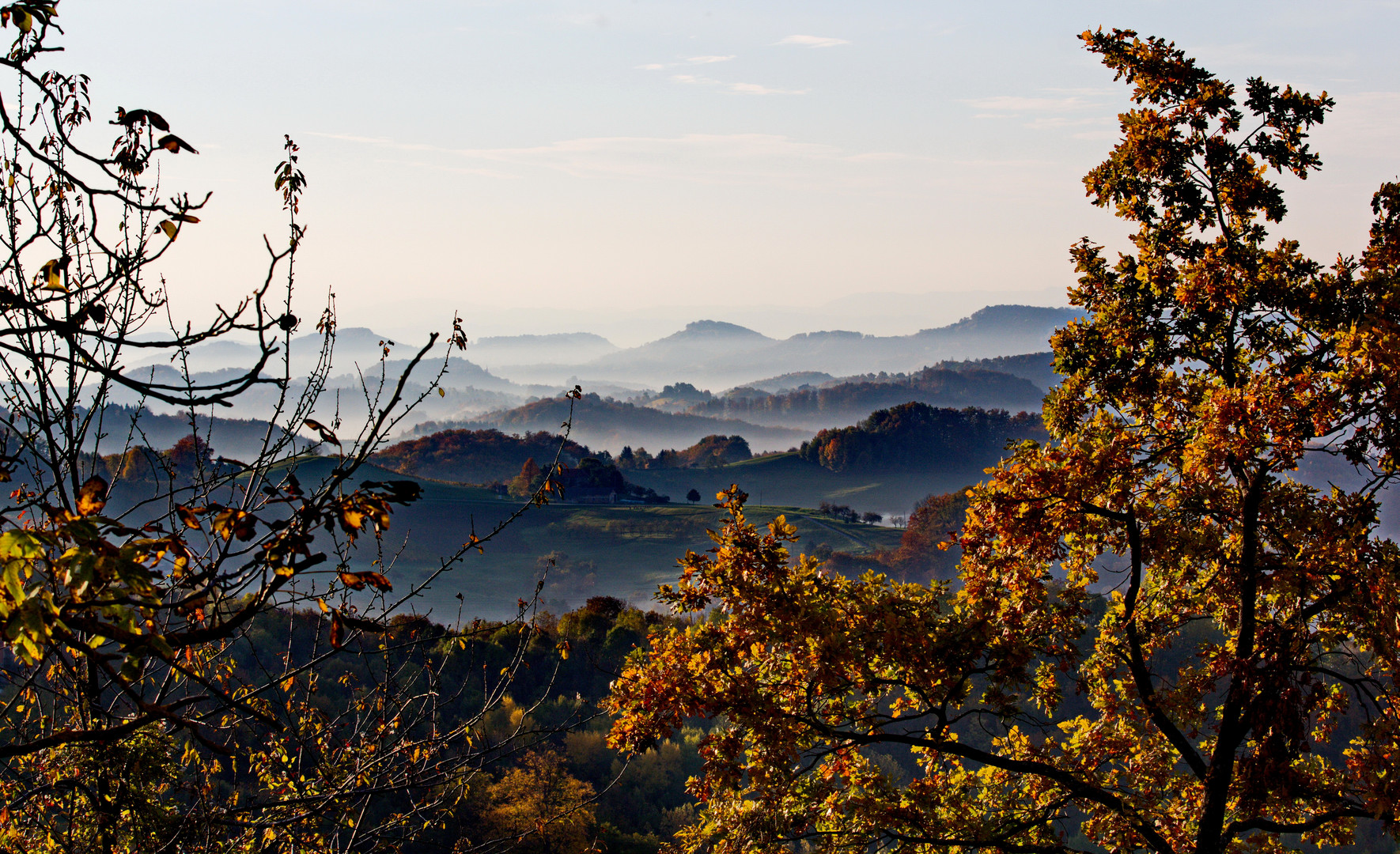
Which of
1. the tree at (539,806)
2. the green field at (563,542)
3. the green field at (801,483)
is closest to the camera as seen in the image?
the tree at (539,806)

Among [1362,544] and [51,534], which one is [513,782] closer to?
[1362,544]

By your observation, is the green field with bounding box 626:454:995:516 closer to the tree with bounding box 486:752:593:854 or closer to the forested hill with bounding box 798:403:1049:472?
the forested hill with bounding box 798:403:1049:472

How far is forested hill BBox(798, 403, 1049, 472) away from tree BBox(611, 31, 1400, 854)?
160m

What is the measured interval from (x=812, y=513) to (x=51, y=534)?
103 meters

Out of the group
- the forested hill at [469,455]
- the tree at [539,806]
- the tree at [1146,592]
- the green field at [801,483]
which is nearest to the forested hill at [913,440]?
the green field at [801,483]

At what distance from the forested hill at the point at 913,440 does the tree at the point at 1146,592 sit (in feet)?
525

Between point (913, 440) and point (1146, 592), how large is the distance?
17450cm

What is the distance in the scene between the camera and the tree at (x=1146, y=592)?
22.6 ft

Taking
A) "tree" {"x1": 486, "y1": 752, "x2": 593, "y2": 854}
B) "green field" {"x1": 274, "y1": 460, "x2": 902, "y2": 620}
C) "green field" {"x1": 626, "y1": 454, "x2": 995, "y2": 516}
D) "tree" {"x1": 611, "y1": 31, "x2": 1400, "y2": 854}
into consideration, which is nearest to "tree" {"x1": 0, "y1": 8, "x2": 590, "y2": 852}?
"tree" {"x1": 611, "y1": 31, "x2": 1400, "y2": 854}

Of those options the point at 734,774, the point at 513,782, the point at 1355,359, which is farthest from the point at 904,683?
the point at 513,782

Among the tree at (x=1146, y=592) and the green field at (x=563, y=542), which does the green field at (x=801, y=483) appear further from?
the tree at (x=1146, y=592)

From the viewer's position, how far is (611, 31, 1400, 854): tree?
6.88 meters

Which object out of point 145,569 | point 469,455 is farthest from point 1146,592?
point 469,455

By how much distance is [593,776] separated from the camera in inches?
915
